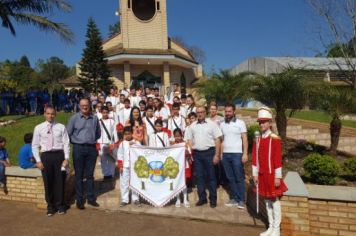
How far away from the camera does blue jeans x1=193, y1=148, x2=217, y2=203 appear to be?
6.53 m

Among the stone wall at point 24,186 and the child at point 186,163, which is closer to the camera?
the child at point 186,163

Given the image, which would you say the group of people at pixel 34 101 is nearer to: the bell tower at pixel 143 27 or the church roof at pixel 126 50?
the church roof at pixel 126 50

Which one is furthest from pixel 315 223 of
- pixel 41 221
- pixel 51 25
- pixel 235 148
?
pixel 51 25

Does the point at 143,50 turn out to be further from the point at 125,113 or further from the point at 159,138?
the point at 159,138

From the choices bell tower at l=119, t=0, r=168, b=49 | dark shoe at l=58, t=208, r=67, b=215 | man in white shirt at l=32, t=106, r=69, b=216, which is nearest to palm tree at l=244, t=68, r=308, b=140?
man in white shirt at l=32, t=106, r=69, b=216

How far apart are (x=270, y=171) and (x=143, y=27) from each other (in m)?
24.2

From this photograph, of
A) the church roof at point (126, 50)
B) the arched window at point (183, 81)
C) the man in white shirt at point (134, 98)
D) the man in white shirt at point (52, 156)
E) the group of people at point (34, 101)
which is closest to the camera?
the man in white shirt at point (52, 156)

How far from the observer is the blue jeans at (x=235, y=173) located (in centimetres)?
642

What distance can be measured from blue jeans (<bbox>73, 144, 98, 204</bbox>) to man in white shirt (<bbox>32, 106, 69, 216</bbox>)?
0.66 feet

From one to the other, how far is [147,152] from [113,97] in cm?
630

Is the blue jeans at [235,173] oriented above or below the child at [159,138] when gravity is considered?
below

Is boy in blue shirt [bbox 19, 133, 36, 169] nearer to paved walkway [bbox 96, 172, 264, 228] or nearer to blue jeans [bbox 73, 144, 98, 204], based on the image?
blue jeans [bbox 73, 144, 98, 204]

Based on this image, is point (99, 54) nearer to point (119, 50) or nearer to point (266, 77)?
point (119, 50)

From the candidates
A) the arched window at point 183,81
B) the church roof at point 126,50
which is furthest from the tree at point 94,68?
the arched window at point 183,81
